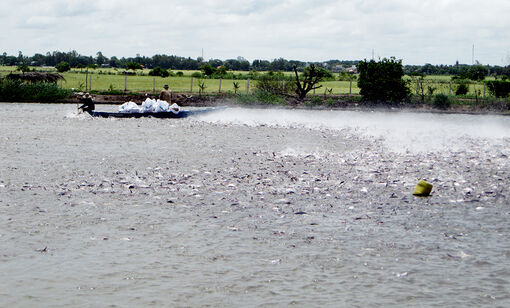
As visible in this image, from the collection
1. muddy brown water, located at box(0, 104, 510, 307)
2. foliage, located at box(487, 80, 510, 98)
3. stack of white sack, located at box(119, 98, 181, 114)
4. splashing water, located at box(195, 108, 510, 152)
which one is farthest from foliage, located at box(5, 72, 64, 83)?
foliage, located at box(487, 80, 510, 98)

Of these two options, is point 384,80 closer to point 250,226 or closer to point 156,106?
point 156,106

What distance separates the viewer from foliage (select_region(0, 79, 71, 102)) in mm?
52344

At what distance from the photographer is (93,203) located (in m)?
13.6

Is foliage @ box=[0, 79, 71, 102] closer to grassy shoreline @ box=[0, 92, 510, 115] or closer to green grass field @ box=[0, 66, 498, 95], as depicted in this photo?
grassy shoreline @ box=[0, 92, 510, 115]

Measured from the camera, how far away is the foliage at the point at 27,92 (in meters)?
52.3

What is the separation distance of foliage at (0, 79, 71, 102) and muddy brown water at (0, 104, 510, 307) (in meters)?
28.6

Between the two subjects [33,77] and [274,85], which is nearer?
[274,85]

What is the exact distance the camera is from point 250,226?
11.9 metres

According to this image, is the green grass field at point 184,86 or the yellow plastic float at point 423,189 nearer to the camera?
the yellow plastic float at point 423,189

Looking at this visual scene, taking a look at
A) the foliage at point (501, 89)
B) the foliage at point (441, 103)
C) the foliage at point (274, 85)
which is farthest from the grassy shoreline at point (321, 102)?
the foliage at point (501, 89)

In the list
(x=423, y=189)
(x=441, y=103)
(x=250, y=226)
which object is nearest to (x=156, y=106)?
(x=441, y=103)

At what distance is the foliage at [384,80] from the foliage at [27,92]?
960 inches

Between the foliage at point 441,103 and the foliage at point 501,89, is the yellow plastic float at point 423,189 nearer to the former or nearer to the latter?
the foliage at point 441,103

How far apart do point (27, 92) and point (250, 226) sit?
45.3 meters
